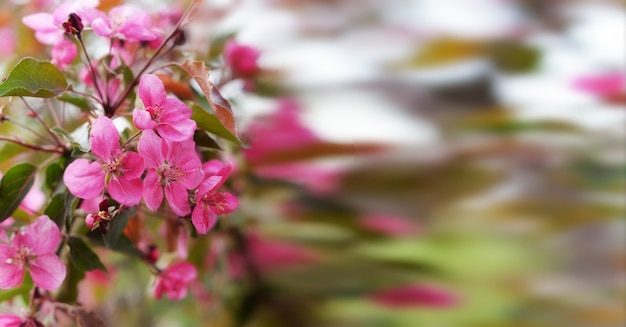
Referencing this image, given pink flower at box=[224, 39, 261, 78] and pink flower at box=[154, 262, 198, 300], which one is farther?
pink flower at box=[224, 39, 261, 78]

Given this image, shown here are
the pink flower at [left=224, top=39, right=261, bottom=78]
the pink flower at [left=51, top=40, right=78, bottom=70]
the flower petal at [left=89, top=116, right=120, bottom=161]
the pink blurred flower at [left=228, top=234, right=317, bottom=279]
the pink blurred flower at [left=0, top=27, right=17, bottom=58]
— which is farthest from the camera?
the pink blurred flower at [left=228, top=234, right=317, bottom=279]

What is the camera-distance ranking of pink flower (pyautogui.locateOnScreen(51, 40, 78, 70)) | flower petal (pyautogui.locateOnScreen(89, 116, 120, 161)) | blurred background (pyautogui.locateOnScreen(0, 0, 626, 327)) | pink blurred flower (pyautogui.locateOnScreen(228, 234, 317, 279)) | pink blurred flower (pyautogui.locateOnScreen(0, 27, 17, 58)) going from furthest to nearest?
1. pink blurred flower (pyautogui.locateOnScreen(228, 234, 317, 279))
2. blurred background (pyautogui.locateOnScreen(0, 0, 626, 327))
3. pink blurred flower (pyautogui.locateOnScreen(0, 27, 17, 58))
4. pink flower (pyautogui.locateOnScreen(51, 40, 78, 70))
5. flower petal (pyautogui.locateOnScreen(89, 116, 120, 161))

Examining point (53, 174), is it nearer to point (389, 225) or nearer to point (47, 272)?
point (47, 272)

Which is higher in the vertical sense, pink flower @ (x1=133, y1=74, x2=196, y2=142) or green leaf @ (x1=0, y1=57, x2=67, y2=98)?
pink flower @ (x1=133, y1=74, x2=196, y2=142)

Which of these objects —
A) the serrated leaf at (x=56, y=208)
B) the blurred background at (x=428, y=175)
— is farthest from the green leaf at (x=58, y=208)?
the blurred background at (x=428, y=175)

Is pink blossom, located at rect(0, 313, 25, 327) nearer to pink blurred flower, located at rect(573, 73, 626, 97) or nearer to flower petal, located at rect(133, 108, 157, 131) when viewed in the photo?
flower petal, located at rect(133, 108, 157, 131)

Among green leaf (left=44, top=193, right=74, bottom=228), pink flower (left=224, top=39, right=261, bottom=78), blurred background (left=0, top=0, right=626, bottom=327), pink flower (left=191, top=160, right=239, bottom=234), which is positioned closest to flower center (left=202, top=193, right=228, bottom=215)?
pink flower (left=191, top=160, right=239, bottom=234)

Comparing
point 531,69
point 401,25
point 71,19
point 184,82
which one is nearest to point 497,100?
point 531,69

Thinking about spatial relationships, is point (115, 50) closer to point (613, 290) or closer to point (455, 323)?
point (455, 323)
